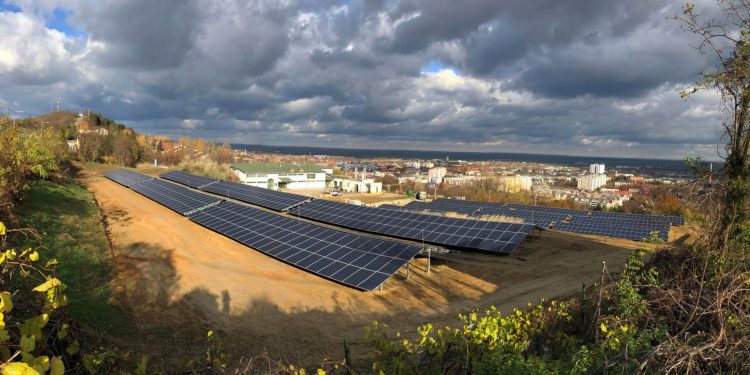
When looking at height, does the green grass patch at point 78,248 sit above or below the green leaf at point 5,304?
below

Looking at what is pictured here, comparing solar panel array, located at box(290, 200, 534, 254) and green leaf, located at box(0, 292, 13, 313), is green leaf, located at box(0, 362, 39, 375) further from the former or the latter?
solar panel array, located at box(290, 200, 534, 254)

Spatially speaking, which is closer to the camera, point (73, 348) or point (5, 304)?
point (5, 304)

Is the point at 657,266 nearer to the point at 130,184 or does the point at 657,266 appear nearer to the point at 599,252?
the point at 599,252

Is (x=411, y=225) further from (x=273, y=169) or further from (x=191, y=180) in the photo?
(x=273, y=169)

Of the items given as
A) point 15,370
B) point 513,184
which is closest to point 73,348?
point 15,370

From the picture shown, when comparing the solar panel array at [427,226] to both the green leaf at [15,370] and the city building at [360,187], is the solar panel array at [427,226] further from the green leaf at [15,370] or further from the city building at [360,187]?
the city building at [360,187]

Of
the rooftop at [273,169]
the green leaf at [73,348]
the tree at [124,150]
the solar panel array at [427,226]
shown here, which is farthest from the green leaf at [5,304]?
the tree at [124,150]

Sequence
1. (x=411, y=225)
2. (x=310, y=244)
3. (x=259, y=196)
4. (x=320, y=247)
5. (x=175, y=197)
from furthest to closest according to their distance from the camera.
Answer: (x=259, y=196), (x=175, y=197), (x=411, y=225), (x=310, y=244), (x=320, y=247)
